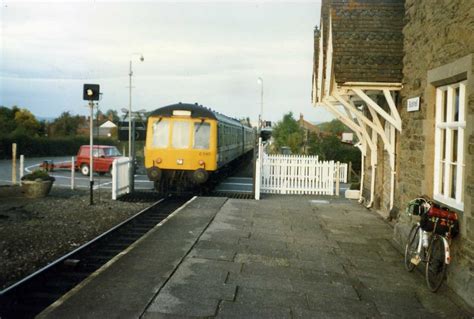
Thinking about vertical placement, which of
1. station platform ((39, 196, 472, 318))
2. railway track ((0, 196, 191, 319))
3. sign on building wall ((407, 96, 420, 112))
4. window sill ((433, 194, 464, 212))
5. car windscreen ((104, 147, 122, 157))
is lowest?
railway track ((0, 196, 191, 319))

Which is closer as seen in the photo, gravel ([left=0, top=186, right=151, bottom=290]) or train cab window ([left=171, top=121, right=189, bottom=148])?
gravel ([left=0, top=186, right=151, bottom=290])

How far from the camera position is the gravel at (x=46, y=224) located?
8016 millimetres

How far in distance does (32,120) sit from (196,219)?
46349 mm

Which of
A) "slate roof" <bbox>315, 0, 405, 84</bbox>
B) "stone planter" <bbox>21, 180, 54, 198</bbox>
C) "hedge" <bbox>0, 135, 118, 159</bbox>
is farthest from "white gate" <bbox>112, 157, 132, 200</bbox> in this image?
"hedge" <bbox>0, 135, 118, 159</bbox>

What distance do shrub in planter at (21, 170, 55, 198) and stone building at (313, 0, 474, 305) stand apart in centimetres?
887

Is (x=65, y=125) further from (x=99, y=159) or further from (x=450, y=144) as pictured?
(x=450, y=144)

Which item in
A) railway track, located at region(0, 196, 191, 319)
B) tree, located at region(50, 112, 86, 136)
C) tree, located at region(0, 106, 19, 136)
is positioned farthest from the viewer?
tree, located at region(50, 112, 86, 136)

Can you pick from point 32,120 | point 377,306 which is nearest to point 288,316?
point 377,306

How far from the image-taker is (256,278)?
6.28 meters

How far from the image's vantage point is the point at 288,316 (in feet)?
16.4

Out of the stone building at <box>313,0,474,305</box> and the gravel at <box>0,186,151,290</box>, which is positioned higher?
the stone building at <box>313,0,474,305</box>

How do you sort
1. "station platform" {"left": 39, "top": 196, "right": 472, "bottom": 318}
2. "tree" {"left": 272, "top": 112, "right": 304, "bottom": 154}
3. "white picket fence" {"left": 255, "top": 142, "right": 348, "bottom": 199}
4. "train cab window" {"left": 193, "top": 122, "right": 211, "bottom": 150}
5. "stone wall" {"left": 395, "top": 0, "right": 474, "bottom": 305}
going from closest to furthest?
"station platform" {"left": 39, "top": 196, "right": 472, "bottom": 318} → "stone wall" {"left": 395, "top": 0, "right": 474, "bottom": 305} → "train cab window" {"left": 193, "top": 122, "right": 211, "bottom": 150} → "white picket fence" {"left": 255, "top": 142, "right": 348, "bottom": 199} → "tree" {"left": 272, "top": 112, "right": 304, "bottom": 154}

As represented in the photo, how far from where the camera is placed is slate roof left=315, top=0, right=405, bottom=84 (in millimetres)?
9922

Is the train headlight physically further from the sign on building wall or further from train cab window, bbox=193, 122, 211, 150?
the sign on building wall
